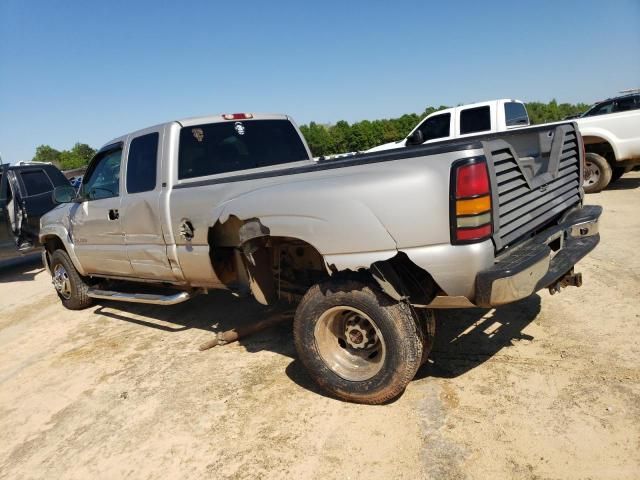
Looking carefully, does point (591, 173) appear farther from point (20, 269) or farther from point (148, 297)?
point (20, 269)

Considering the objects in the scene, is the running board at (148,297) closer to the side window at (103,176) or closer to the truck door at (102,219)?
the truck door at (102,219)

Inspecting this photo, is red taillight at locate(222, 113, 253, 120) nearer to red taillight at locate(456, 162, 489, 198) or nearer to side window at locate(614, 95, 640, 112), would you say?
red taillight at locate(456, 162, 489, 198)

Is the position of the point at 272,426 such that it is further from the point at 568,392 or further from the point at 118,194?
the point at 118,194

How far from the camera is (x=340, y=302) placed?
115 inches

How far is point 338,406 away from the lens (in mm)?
3080

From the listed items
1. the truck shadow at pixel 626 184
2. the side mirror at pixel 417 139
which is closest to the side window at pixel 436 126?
the side mirror at pixel 417 139

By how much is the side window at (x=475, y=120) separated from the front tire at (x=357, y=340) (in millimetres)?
7908

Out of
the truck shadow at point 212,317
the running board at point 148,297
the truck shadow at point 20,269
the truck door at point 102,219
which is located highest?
the truck door at point 102,219

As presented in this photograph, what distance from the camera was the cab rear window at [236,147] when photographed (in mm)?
4098

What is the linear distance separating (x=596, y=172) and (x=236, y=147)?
7645 millimetres

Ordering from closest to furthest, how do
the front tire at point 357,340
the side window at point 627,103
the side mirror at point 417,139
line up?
the front tire at point 357,340
the side mirror at point 417,139
the side window at point 627,103

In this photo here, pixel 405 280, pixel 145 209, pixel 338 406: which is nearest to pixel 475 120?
pixel 145 209

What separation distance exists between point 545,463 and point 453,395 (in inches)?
29.1

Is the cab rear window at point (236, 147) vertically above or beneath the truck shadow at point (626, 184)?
above
